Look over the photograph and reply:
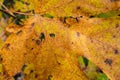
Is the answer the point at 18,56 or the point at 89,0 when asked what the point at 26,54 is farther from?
the point at 89,0

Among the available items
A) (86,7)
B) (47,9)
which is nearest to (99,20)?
(86,7)

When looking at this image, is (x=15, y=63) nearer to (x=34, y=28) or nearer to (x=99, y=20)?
(x=34, y=28)

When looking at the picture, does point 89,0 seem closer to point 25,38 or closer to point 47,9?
point 47,9

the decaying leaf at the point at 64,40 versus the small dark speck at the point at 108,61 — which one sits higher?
the decaying leaf at the point at 64,40

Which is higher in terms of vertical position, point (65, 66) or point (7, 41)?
point (7, 41)

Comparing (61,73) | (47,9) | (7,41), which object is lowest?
(61,73)

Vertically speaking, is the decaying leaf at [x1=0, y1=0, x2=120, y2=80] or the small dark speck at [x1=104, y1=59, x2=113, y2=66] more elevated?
the decaying leaf at [x1=0, y1=0, x2=120, y2=80]

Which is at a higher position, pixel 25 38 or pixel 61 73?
pixel 25 38

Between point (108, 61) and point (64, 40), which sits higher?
point (64, 40)

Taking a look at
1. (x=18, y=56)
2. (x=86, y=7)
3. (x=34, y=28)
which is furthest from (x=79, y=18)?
(x=18, y=56)
